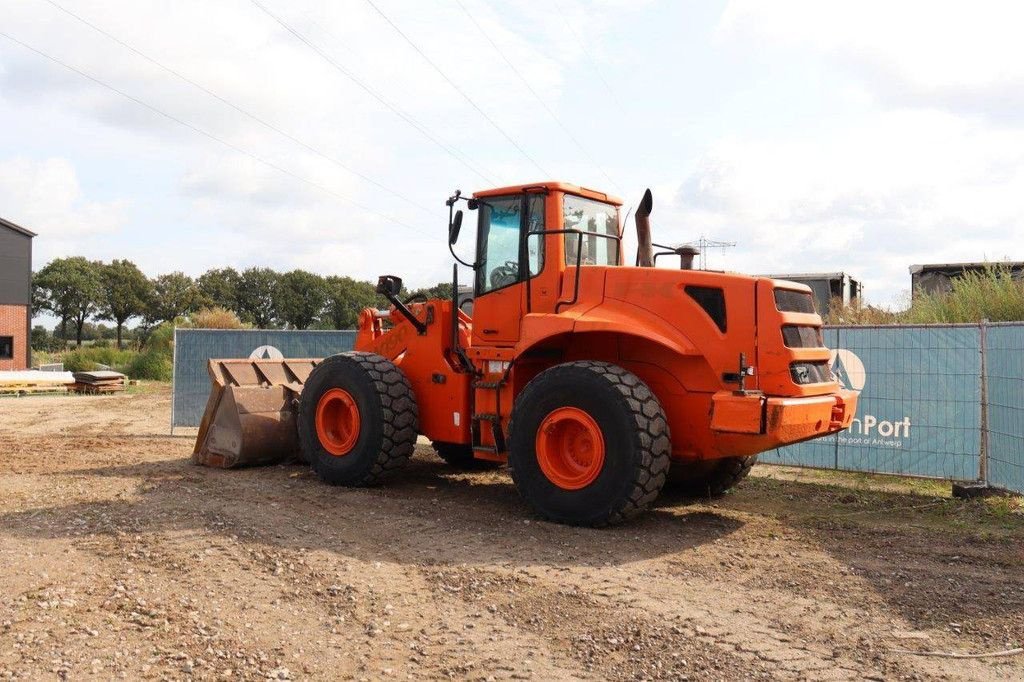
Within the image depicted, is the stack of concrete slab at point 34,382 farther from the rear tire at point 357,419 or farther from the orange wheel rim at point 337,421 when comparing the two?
the orange wheel rim at point 337,421

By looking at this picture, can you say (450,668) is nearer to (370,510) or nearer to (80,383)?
(370,510)

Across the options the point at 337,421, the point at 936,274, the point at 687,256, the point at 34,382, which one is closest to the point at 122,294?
the point at 34,382

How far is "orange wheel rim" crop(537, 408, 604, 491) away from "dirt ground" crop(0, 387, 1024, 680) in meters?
0.40

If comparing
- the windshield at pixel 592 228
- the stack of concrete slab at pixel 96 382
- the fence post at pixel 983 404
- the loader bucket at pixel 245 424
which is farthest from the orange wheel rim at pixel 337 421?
the stack of concrete slab at pixel 96 382

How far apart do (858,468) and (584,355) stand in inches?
163

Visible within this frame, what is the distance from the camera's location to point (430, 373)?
29.8 ft

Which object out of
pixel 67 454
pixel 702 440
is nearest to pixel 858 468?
pixel 702 440

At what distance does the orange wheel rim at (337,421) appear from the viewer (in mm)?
9023

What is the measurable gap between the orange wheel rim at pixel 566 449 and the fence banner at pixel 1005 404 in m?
4.25

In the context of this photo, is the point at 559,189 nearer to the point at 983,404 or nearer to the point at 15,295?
the point at 983,404

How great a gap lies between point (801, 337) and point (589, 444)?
6.11 feet

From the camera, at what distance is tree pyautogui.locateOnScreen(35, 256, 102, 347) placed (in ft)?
189

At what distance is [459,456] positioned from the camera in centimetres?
1066

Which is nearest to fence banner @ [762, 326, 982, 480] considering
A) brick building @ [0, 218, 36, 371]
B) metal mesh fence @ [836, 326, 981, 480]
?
metal mesh fence @ [836, 326, 981, 480]
